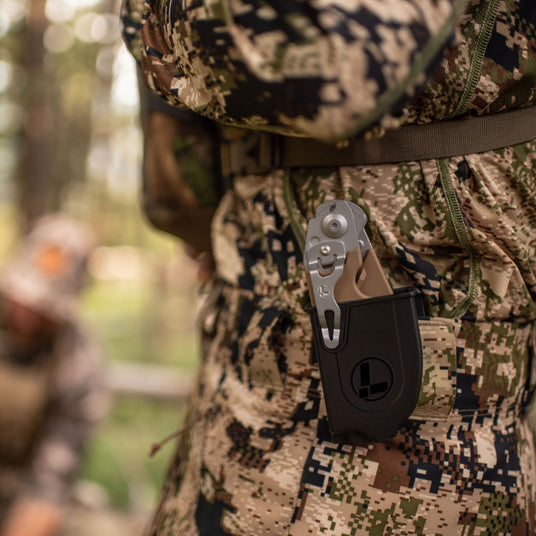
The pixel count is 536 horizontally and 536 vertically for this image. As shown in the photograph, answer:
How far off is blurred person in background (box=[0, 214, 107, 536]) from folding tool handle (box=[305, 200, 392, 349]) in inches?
91.7

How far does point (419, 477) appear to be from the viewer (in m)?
0.81

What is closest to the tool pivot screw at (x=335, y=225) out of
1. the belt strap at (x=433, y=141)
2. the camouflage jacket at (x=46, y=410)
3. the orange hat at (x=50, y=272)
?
the belt strap at (x=433, y=141)

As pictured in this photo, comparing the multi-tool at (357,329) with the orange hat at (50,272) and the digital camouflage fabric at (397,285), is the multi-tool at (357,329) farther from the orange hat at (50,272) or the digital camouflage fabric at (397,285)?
the orange hat at (50,272)

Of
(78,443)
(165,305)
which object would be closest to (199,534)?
(78,443)

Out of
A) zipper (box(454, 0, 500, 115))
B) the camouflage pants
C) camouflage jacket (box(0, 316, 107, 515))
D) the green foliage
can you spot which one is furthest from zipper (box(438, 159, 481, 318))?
the green foliage

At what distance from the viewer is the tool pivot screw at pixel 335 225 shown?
0.81m

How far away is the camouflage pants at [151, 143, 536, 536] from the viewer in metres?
0.82

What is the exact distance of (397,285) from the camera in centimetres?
84

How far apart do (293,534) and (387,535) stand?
0.14 metres

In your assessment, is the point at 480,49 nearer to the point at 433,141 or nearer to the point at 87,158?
the point at 433,141

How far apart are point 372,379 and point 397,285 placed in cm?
15

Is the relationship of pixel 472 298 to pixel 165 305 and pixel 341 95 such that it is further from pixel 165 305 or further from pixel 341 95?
pixel 165 305

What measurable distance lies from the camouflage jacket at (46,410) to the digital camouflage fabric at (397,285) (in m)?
2.14

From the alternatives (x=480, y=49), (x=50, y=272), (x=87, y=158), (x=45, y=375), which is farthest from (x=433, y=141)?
(x=87, y=158)
